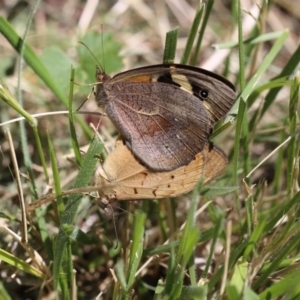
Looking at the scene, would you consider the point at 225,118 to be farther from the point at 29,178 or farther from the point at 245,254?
the point at 29,178

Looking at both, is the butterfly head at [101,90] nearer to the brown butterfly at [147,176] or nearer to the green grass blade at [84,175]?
the brown butterfly at [147,176]

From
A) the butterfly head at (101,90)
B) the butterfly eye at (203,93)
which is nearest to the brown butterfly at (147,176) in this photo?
the butterfly eye at (203,93)

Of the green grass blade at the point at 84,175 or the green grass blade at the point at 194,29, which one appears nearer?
the green grass blade at the point at 84,175

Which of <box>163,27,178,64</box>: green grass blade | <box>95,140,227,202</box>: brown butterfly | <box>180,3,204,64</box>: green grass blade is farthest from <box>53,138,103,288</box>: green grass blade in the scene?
<box>180,3,204,64</box>: green grass blade

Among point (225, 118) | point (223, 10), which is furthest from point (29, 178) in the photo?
point (223, 10)

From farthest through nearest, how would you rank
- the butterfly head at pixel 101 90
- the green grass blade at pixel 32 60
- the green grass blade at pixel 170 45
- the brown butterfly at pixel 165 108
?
the butterfly head at pixel 101 90
the green grass blade at pixel 32 60
the brown butterfly at pixel 165 108
the green grass blade at pixel 170 45

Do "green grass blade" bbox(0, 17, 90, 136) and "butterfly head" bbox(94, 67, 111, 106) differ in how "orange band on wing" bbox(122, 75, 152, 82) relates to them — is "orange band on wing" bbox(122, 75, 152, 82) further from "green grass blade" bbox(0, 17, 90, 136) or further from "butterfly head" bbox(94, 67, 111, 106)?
"green grass blade" bbox(0, 17, 90, 136)

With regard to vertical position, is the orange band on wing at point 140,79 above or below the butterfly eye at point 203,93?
above
